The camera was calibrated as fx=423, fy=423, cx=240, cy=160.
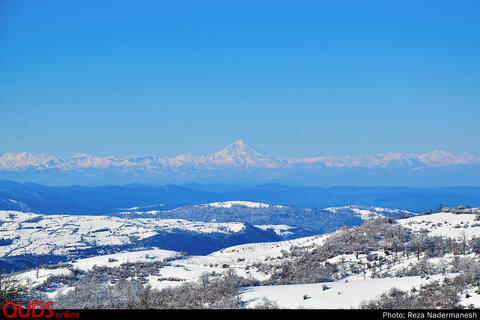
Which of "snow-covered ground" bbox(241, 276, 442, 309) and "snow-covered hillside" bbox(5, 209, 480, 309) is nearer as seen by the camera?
"snow-covered ground" bbox(241, 276, 442, 309)

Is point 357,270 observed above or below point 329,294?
below

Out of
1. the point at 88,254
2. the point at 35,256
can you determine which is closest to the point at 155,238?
the point at 88,254

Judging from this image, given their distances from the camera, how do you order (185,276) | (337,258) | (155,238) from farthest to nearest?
→ (155,238), (185,276), (337,258)

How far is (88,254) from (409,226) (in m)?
126

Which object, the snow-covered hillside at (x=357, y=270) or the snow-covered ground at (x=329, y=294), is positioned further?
the snow-covered hillside at (x=357, y=270)

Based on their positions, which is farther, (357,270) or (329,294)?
(357,270)

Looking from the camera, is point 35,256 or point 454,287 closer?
point 454,287

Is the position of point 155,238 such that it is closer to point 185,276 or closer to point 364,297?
point 185,276

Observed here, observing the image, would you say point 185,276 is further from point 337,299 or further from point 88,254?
point 88,254
